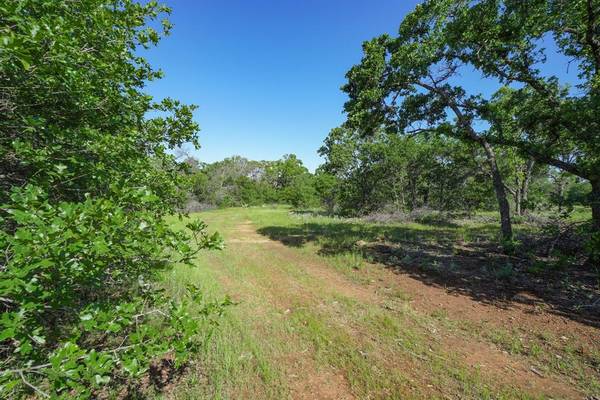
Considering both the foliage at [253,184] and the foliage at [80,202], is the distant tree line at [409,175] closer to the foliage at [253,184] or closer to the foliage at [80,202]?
the foliage at [253,184]

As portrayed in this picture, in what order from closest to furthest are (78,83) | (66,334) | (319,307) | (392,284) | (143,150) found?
(78,83) < (66,334) < (143,150) < (319,307) < (392,284)

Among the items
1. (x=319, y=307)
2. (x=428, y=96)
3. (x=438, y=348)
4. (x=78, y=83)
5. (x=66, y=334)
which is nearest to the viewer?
(x=78, y=83)

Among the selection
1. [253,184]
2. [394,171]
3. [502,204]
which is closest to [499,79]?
[502,204]

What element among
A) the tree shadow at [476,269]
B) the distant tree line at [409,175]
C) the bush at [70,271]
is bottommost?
the tree shadow at [476,269]

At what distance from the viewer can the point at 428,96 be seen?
10680 millimetres

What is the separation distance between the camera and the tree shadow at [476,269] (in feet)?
18.3

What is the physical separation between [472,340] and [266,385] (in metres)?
3.45

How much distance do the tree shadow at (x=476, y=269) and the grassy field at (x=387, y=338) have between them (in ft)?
0.24

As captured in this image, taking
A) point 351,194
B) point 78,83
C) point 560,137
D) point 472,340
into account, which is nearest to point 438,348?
point 472,340

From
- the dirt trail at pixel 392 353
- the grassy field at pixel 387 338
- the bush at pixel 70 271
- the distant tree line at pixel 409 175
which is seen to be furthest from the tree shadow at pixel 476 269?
the distant tree line at pixel 409 175

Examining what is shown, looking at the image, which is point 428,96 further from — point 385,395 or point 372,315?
point 385,395

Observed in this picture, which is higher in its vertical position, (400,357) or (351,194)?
(351,194)

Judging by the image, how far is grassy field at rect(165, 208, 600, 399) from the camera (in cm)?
332

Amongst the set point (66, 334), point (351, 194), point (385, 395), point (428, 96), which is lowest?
point (385, 395)
